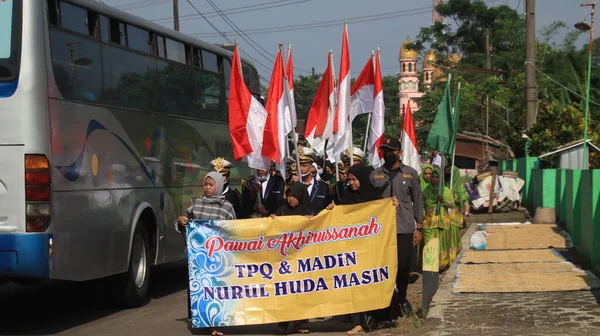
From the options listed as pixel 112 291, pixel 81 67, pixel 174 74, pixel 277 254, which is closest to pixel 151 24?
pixel 174 74

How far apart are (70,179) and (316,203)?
8.29ft

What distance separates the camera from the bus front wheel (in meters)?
11.9

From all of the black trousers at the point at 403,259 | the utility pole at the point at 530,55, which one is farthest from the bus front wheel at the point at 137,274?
the utility pole at the point at 530,55

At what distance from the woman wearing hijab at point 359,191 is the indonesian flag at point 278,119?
5.78ft

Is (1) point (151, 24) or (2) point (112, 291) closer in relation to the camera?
(2) point (112, 291)

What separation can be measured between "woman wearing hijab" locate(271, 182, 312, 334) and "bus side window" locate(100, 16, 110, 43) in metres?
3.27

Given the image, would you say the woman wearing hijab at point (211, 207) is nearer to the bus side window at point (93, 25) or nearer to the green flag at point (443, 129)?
the bus side window at point (93, 25)

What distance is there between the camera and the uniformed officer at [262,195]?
40.1 ft

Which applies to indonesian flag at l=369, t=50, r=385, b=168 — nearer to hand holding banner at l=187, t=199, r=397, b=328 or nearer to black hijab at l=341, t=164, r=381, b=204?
black hijab at l=341, t=164, r=381, b=204

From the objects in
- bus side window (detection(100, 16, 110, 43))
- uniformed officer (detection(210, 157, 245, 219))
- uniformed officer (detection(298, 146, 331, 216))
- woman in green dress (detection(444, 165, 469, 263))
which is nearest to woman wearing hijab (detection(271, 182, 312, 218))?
uniformed officer (detection(298, 146, 331, 216))

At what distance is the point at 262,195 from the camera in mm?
12648

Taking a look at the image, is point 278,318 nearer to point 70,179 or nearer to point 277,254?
point 277,254

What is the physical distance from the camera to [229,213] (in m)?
9.76

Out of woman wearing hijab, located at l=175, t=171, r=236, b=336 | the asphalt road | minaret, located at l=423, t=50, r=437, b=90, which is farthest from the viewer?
minaret, located at l=423, t=50, r=437, b=90
